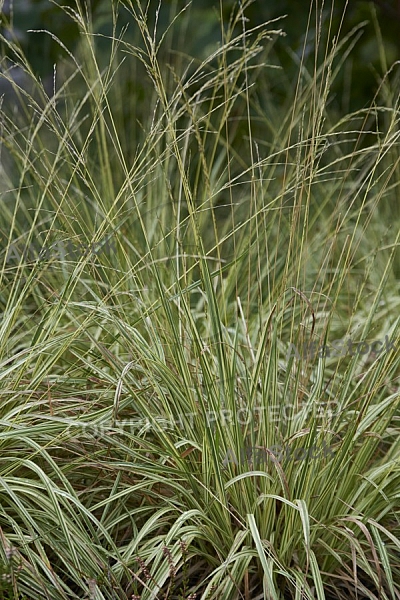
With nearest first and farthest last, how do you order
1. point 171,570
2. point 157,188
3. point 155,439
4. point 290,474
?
point 171,570
point 290,474
point 155,439
point 157,188

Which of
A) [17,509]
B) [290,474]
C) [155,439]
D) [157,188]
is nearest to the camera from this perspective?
[17,509]

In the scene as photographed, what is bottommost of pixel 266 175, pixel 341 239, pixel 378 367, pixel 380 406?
pixel 341 239

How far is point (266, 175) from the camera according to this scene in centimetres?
374

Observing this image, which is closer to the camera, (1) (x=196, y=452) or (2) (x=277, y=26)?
(1) (x=196, y=452)

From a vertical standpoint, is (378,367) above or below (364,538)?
above

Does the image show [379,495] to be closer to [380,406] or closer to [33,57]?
[380,406]

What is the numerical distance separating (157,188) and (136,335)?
1.64m

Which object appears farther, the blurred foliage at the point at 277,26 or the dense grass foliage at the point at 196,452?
the blurred foliage at the point at 277,26

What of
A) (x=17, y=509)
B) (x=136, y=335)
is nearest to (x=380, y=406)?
(x=136, y=335)

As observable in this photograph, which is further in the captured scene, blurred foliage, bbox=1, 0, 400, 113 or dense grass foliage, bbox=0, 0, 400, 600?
blurred foliage, bbox=1, 0, 400, 113

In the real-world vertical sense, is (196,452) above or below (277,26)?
below

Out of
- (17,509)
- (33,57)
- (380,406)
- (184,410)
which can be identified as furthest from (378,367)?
(33,57)

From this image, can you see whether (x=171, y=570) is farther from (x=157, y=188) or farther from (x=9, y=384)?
(x=157, y=188)

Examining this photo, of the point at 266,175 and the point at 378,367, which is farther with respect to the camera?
the point at 266,175
